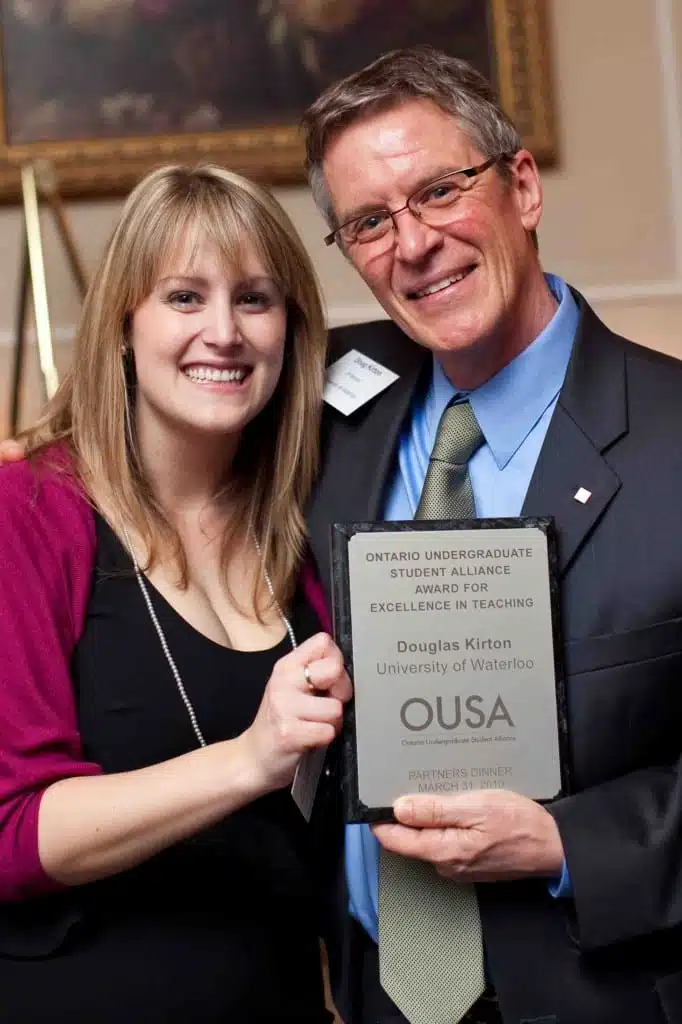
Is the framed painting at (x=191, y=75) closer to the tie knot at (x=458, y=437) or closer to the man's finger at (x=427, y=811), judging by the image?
the tie knot at (x=458, y=437)

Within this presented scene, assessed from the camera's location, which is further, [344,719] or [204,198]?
[204,198]

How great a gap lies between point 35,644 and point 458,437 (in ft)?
2.15

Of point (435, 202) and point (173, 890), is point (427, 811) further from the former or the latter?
point (435, 202)

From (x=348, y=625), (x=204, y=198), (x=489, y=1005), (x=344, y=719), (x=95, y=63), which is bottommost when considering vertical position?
(x=489, y=1005)

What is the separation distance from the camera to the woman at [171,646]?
168cm

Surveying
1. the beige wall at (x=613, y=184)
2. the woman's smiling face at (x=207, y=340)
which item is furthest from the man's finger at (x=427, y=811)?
the beige wall at (x=613, y=184)

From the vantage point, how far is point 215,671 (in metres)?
1.89

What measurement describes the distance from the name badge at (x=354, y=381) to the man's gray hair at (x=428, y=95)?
37 cm

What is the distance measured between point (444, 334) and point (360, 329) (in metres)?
0.42

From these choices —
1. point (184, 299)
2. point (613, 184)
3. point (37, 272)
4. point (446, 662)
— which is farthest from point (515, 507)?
point (613, 184)

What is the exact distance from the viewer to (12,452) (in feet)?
6.43

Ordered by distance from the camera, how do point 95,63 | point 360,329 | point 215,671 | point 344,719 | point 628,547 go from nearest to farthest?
point 344,719 → point 628,547 → point 215,671 → point 360,329 → point 95,63

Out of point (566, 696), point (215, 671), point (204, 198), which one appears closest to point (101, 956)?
point (215, 671)

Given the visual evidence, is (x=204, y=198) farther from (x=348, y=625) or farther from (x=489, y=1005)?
(x=489, y=1005)
